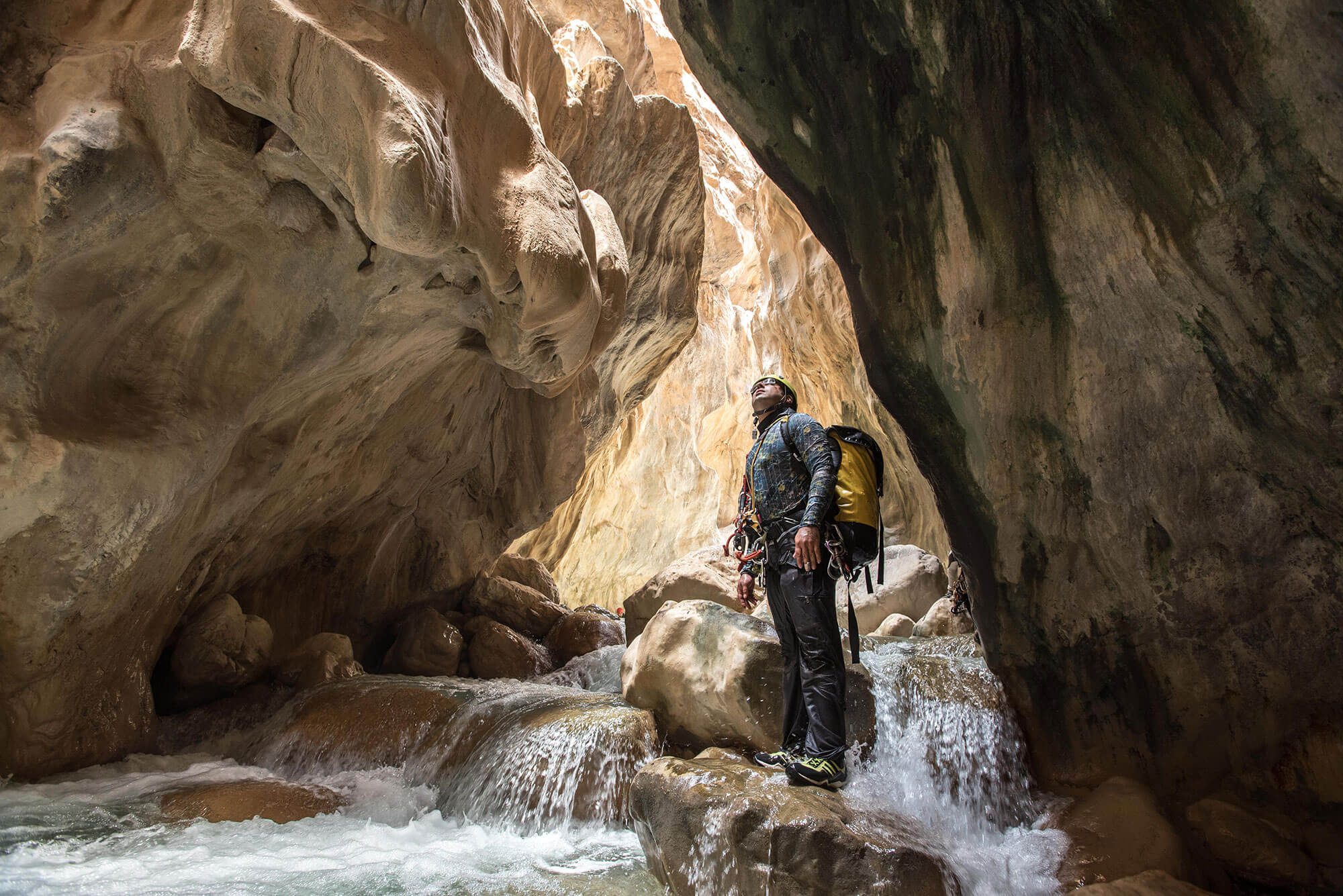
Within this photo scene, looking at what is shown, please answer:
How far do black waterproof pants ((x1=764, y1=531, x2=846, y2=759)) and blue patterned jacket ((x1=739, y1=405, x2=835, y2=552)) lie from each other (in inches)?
6.0

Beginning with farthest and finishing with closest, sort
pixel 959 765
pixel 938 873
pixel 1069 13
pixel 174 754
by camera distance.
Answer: pixel 174 754 → pixel 959 765 → pixel 1069 13 → pixel 938 873

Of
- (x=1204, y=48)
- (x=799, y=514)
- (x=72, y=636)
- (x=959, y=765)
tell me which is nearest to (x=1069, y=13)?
(x=1204, y=48)

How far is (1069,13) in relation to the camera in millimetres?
3238

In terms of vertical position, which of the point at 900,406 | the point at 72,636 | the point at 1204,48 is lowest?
the point at 72,636

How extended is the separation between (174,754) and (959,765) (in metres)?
5.47

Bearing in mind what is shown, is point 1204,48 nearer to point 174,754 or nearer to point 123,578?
point 123,578

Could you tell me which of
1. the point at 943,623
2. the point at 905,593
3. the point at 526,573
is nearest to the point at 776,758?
the point at 943,623

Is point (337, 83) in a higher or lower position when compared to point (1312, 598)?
higher

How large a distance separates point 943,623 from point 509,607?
5203 mm

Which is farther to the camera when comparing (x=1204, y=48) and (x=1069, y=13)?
(x=1069, y=13)

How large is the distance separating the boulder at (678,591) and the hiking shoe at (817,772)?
5317mm

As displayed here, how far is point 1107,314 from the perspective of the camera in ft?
11.5

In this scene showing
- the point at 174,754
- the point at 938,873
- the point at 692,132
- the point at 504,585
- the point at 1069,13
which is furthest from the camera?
the point at 504,585

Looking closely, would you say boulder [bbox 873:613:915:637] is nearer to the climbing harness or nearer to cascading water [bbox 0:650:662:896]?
the climbing harness
